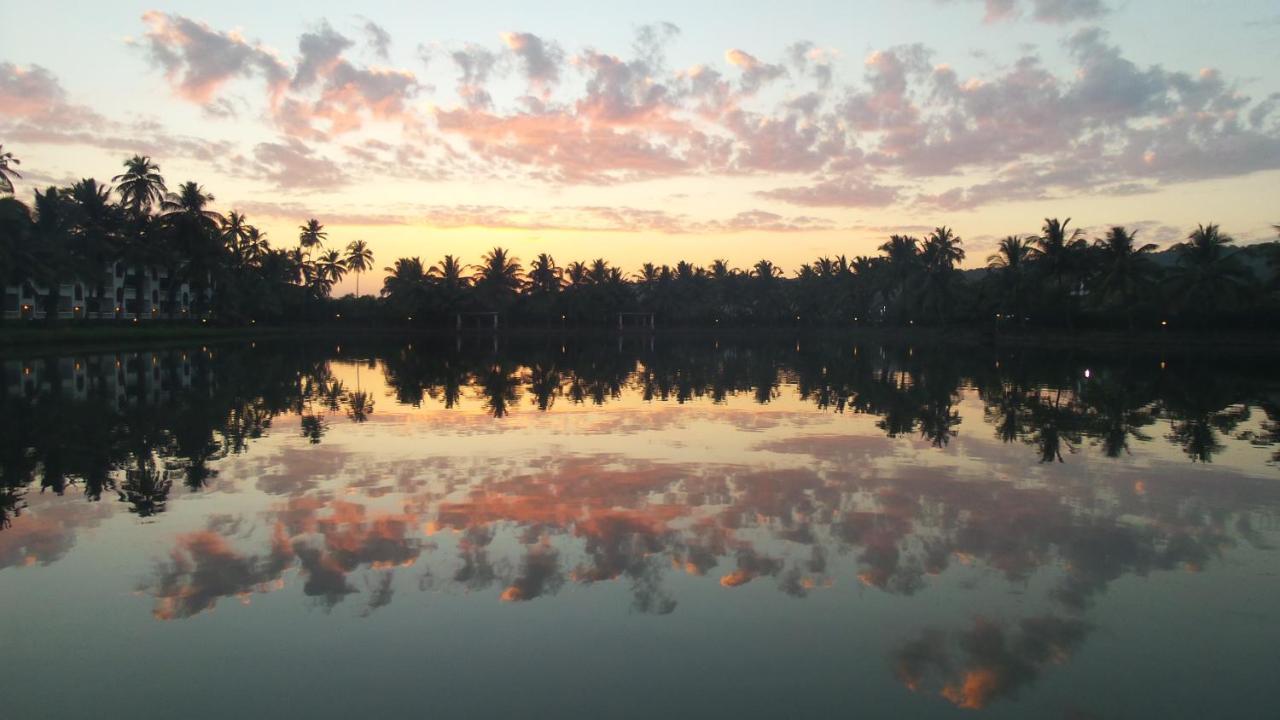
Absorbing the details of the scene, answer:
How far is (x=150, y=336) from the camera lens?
50.5m

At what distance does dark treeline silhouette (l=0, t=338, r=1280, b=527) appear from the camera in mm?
12586

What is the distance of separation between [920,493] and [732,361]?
1194 inches

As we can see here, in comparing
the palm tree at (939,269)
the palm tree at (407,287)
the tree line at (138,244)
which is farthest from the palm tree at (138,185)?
the palm tree at (939,269)

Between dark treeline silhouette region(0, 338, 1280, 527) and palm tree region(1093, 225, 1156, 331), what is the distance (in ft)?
56.5

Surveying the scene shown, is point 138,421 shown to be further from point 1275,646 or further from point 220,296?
point 220,296

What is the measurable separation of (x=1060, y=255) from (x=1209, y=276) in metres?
9.82

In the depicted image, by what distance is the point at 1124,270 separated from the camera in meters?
55.1

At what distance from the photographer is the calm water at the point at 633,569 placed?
495cm

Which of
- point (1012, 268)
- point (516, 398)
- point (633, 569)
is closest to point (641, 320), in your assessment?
point (1012, 268)

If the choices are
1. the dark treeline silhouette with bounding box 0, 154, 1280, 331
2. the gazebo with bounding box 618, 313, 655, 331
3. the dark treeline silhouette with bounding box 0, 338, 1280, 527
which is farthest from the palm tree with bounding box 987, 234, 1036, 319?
the gazebo with bounding box 618, 313, 655, 331

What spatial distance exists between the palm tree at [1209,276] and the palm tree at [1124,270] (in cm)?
239

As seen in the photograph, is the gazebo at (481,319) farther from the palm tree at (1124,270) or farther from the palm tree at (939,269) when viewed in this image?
the palm tree at (1124,270)

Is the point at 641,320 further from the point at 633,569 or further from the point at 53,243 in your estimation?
the point at 633,569

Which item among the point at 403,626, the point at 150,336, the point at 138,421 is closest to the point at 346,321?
the point at 150,336
